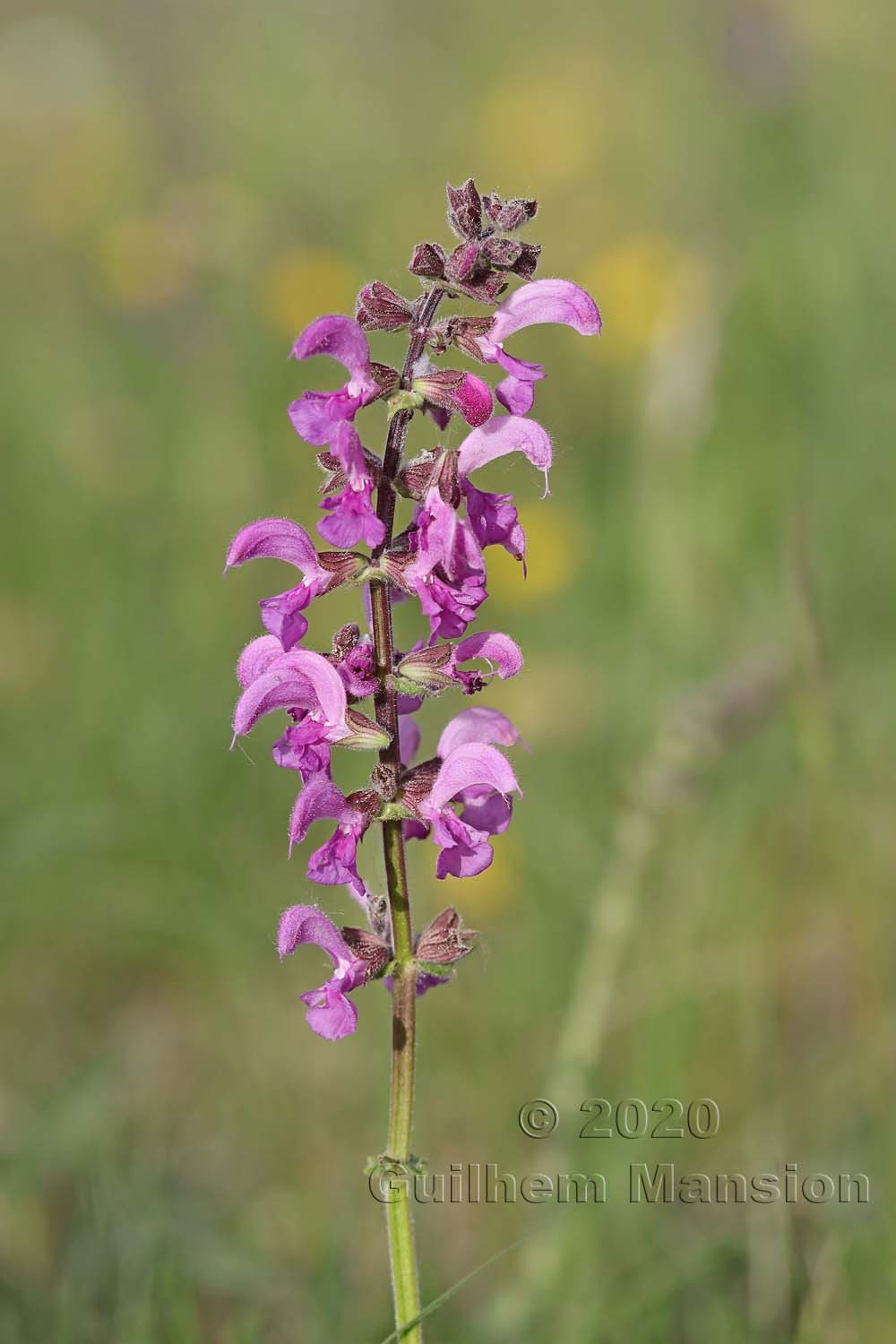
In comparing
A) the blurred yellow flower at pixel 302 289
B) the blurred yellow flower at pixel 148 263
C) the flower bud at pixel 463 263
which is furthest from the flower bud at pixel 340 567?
the blurred yellow flower at pixel 148 263

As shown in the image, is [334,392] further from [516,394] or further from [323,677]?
[323,677]

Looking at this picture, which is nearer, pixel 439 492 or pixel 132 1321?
pixel 439 492

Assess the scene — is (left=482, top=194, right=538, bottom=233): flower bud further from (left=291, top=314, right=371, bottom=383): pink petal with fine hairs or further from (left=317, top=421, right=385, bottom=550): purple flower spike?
(left=317, top=421, right=385, bottom=550): purple flower spike

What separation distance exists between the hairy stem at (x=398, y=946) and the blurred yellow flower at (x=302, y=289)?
4.50 meters

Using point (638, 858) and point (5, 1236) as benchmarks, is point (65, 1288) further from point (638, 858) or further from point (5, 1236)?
point (638, 858)

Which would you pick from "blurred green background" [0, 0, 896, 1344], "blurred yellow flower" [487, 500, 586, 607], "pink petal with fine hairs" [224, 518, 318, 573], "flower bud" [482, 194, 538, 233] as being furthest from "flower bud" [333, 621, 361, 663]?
"blurred yellow flower" [487, 500, 586, 607]

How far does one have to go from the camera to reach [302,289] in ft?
21.0

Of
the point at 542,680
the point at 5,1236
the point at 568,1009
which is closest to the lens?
the point at 5,1236

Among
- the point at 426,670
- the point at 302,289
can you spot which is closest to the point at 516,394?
the point at 426,670

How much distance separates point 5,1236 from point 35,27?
1203cm

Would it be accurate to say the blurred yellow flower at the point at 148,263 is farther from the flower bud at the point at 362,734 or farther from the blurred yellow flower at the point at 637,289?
the flower bud at the point at 362,734

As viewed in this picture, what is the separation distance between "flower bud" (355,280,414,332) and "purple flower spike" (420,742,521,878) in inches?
24.5

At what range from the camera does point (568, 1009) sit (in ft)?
13.1

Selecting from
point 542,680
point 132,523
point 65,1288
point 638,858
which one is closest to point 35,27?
point 132,523
